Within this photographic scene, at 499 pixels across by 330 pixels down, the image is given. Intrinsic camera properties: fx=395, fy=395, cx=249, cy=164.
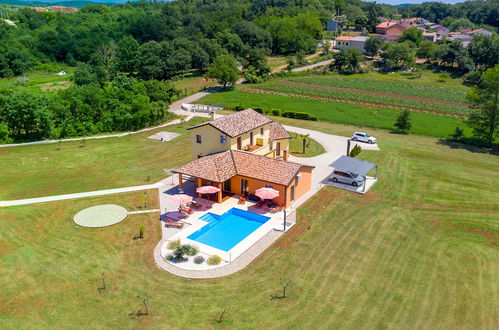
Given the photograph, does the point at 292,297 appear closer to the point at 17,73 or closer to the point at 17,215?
the point at 17,215

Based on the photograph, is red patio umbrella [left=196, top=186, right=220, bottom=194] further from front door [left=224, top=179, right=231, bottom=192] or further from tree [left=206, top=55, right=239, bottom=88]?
tree [left=206, top=55, right=239, bottom=88]

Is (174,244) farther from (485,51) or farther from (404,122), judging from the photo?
(485,51)

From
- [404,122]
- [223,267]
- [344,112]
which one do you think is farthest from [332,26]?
[223,267]

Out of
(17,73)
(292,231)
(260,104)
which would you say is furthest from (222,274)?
(17,73)

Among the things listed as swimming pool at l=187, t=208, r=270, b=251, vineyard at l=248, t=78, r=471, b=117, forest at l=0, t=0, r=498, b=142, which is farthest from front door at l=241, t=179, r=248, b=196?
vineyard at l=248, t=78, r=471, b=117

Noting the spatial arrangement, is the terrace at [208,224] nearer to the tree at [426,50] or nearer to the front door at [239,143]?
the front door at [239,143]

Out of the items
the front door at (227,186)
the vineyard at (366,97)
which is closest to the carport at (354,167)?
the front door at (227,186)
